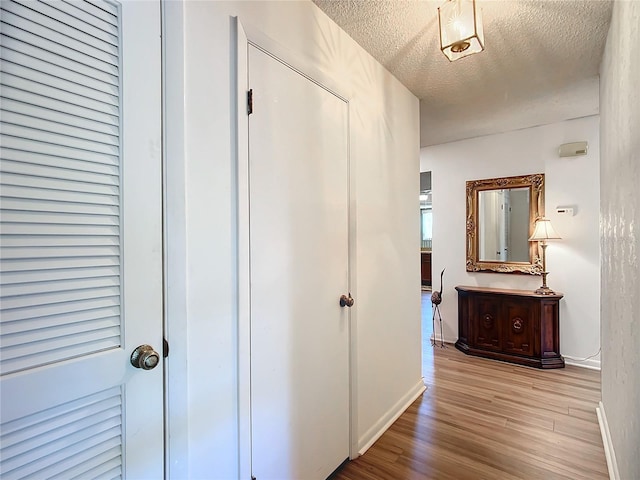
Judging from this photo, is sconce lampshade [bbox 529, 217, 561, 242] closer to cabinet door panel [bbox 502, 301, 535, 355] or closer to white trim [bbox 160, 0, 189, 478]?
cabinet door panel [bbox 502, 301, 535, 355]

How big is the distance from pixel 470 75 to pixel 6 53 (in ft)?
8.77

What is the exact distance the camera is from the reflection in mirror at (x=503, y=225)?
3.65 m

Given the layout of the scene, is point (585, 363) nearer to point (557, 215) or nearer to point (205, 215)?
point (557, 215)

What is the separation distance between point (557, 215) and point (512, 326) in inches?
50.7

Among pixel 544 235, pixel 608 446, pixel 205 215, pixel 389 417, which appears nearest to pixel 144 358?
pixel 205 215

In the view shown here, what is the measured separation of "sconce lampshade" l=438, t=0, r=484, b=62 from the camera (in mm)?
1406

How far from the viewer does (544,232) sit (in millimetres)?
3344

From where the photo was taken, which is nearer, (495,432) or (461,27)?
(461,27)

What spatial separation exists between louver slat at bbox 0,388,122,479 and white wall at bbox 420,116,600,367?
3888 mm

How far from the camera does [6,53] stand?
0.73m

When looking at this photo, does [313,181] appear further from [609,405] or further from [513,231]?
[513,231]

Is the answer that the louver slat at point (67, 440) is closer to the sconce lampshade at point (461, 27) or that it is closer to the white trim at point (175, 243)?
the white trim at point (175, 243)

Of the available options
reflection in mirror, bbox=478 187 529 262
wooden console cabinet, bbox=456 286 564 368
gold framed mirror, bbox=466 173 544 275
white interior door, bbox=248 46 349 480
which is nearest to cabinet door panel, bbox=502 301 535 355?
wooden console cabinet, bbox=456 286 564 368

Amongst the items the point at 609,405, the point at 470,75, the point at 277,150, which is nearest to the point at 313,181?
the point at 277,150
